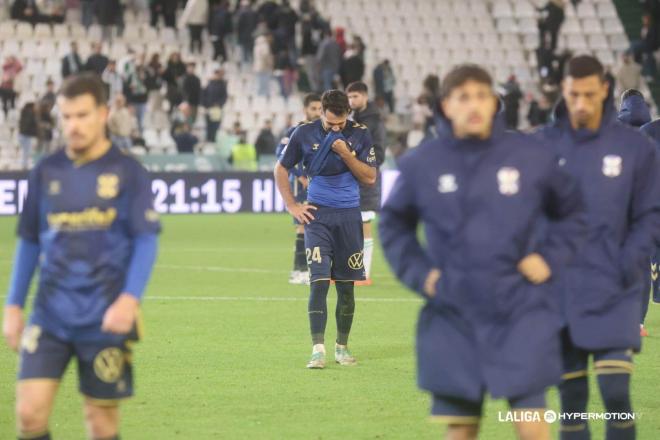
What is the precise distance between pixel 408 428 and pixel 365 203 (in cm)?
781

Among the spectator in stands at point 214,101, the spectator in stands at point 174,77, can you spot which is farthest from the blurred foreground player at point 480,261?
the spectator in stands at point 174,77

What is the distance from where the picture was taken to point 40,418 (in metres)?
6.25

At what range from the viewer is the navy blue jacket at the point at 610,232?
6887 millimetres

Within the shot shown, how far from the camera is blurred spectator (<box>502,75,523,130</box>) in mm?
34188

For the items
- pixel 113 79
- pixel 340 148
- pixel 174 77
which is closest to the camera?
pixel 340 148

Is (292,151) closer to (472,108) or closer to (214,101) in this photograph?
(472,108)

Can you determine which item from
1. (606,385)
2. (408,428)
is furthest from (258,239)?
(606,385)

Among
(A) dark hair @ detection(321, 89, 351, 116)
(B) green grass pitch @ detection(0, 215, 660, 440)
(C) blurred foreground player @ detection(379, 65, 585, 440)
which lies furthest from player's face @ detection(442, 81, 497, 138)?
(A) dark hair @ detection(321, 89, 351, 116)

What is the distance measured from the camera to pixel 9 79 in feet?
108

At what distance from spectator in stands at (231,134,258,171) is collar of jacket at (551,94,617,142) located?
22.6 meters

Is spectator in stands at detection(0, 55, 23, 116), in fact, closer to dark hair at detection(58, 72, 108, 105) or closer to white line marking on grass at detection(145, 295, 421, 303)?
white line marking on grass at detection(145, 295, 421, 303)

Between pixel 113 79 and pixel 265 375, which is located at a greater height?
pixel 113 79

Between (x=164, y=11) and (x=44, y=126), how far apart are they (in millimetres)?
6527

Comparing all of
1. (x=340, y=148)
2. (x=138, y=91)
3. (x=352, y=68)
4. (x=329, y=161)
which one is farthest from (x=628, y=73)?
(x=340, y=148)
